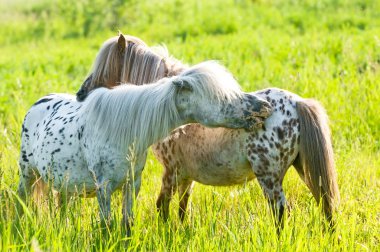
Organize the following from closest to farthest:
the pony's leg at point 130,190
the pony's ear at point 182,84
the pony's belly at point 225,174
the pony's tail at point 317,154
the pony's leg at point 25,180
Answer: the pony's ear at point 182,84, the pony's leg at point 130,190, the pony's tail at point 317,154, the pony's belly at point 225,174, the pony's leg at point 25,180

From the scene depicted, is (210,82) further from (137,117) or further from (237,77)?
(237,77)

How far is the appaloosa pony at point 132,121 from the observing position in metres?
4.23

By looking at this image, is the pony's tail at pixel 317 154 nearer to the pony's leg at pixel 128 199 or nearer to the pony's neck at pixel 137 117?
the pony's neck at pixel 137 117

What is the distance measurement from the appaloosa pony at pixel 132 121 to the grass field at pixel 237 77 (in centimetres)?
22

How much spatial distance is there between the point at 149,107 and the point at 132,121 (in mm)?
166

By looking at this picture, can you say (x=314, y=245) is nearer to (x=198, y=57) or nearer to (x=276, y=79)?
(x=276, y=79)

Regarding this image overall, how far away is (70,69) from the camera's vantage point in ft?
37.8

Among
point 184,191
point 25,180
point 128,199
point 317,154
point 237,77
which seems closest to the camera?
point 128,199

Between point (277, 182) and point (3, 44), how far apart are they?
48.1 feet

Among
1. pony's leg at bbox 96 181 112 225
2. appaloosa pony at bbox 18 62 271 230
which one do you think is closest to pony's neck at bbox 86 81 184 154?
appaloosa pony at bbox 18 62 271 230

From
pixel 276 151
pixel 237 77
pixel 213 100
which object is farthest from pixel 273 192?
pixel 237 77

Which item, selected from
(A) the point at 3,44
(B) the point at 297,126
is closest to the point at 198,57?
(B) the point at 297,126

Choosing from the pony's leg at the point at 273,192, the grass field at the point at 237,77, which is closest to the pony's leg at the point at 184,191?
the grass field at the point at 237,77

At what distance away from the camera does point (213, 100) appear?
4.23 metres
